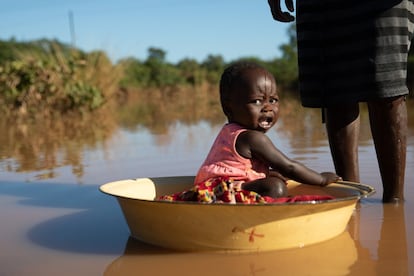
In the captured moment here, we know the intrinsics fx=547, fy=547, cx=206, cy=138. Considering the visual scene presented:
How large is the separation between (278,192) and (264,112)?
32 cm

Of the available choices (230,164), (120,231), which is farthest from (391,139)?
(120,231)

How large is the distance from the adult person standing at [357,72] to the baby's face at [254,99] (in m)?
0.47

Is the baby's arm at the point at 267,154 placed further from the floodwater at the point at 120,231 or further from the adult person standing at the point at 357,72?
the adult person standing at the point at 357,72

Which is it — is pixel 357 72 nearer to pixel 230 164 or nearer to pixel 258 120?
pixel 258 120

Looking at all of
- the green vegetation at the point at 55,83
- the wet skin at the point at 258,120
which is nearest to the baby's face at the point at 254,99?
the wet skin at the point at 258,120

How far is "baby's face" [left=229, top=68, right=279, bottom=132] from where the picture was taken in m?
2.10

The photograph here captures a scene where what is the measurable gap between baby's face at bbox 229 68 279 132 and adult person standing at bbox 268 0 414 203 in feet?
1.55

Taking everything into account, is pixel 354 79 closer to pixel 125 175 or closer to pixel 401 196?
pixel 401 196

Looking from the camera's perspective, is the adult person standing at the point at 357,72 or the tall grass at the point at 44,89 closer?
the adult person standing at the point at 357,72

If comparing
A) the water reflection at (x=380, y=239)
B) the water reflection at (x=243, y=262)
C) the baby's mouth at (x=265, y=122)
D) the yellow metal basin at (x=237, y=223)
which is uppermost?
the baby's mouth at (x=265, y=122)

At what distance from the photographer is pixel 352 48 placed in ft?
7.91

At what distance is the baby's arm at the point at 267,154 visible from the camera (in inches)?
82.4

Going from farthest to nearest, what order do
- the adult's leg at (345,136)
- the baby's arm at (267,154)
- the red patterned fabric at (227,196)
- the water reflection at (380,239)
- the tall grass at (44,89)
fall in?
1. the tall grass at (44,89)
2. the adult's leg at (345,136)
3. the baby's arm at (267,154)
4. the red patterned fabric at (227,196)
5. the water reflection at (380,239)

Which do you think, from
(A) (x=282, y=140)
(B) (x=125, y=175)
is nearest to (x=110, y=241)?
(B) (x=125, y=175)
